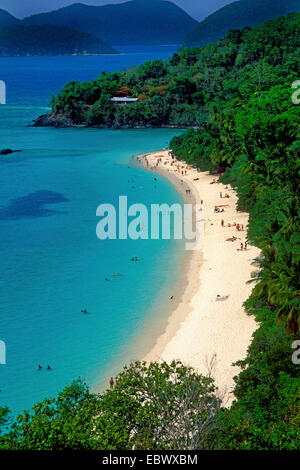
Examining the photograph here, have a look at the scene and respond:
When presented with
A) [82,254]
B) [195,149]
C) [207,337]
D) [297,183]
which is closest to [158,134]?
[195,149]

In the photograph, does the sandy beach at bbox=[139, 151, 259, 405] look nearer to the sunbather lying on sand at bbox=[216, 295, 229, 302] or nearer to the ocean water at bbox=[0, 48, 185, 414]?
the sunbather lying on sand at bbox=[216, 295, 229, 302]

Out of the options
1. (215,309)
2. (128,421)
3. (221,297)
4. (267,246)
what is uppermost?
(267,246)

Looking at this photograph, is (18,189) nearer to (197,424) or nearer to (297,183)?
(297,183)

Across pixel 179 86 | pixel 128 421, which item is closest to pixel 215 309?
pixel 128 421

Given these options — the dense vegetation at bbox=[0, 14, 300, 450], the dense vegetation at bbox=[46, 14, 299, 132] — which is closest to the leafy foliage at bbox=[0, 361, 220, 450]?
the dense vegetation at bbox=[0, 14, 300, 450]

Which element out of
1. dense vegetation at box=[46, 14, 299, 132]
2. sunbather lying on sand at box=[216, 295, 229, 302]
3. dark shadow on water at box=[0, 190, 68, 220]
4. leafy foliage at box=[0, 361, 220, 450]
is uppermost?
dense vegetation at box=[46, 14, 299, 132]

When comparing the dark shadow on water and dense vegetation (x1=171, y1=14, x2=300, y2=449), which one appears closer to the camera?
dense vegetation (x1=171, y1=14, x2=300, y2=449)

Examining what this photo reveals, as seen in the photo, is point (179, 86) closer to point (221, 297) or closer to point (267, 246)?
point (221, 297)
